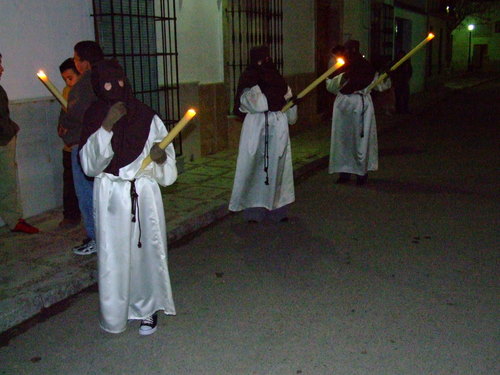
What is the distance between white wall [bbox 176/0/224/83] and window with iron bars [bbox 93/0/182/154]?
0.26 metres

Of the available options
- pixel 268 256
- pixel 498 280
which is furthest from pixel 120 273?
pixel 498 280

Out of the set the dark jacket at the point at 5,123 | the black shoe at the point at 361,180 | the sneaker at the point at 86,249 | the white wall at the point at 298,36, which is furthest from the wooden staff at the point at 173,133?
the white wall at the point at 298,36

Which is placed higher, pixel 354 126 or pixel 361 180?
pixel 354 126

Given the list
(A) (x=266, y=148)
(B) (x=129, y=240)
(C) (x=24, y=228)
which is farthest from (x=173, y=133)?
(C) (x=24, y=228)

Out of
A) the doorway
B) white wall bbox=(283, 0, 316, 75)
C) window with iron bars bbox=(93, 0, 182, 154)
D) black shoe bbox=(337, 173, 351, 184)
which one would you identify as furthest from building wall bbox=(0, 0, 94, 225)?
the doorway

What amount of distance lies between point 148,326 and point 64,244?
189cm

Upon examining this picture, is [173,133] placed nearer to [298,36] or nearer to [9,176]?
[9,176]

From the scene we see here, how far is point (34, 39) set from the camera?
20.3ft

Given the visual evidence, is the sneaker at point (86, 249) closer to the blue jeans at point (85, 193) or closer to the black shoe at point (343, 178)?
the blue jeans at point (85, 193)

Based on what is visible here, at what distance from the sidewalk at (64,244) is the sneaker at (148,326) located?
0.92m

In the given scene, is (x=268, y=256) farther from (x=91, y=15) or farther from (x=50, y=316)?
(x=91, y=15)

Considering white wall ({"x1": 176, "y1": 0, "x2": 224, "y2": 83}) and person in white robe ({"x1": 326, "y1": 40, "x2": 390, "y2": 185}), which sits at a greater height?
white wall ({"x1": 176, "y1": 0, "x2": 224, "y2": 83})

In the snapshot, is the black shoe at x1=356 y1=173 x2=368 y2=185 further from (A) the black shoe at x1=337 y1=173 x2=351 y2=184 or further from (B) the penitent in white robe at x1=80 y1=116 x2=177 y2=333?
(B) the penitent in white robe at x1=80 y1=116 x2=177 y2=333

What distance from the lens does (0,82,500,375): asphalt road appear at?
3506 mm
